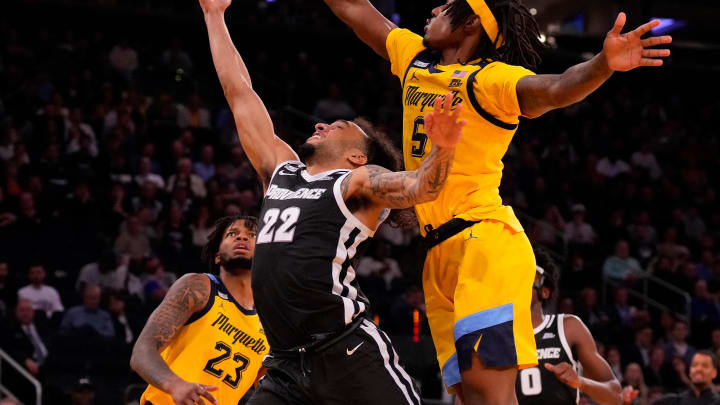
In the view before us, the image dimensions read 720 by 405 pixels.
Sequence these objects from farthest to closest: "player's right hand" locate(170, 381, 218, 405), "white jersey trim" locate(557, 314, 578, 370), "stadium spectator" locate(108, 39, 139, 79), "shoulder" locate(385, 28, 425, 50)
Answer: "stadium spectator" locate(108, 39, 139, 79), "white jersey trim" locate(557, 314, 578, 370), "shoulder" locate(385, 28, 425, 50), "player's right hand" locate(170, 381, 218, 405)

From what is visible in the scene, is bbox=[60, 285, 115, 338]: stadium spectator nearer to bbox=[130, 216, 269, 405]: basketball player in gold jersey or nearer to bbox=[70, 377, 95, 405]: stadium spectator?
bbox=[70, 377, 95, 405]: stadium spectator

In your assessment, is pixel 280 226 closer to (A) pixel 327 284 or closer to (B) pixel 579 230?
(A) pixel 327 284

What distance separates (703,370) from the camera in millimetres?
9969

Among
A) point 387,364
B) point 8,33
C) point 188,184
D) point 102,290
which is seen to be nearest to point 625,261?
point 188,184

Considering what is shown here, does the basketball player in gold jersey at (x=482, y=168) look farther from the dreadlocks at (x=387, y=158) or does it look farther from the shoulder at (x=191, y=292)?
the shoulder at (x=191, y=292)

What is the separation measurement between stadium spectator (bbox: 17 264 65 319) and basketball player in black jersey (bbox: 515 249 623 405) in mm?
5966

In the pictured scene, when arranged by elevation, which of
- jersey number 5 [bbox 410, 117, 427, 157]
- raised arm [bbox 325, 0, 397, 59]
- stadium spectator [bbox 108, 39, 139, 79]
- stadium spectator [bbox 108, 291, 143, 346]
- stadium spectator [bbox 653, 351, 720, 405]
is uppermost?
stadium spectator [bbox 108, 39, 139, 79]

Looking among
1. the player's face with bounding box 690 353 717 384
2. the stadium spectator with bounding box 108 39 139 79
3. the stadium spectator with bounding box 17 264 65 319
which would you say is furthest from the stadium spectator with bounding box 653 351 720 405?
the stadium spectator with bounding box 108 39 139 79

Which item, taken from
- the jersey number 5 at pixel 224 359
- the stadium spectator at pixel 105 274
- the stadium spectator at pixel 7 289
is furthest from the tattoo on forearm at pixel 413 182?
the stadium spectator at pixel 105 274

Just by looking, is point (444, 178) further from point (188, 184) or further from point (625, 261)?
point (625, 261)

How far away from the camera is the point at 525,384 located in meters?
6.54

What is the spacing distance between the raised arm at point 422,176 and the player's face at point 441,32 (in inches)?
33.6

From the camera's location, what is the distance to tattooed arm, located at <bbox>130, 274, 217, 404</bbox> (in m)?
4.54

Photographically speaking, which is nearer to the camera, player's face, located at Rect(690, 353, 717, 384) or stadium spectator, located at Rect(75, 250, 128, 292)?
player's face, located at Rect(690, 353, 717, 384)
